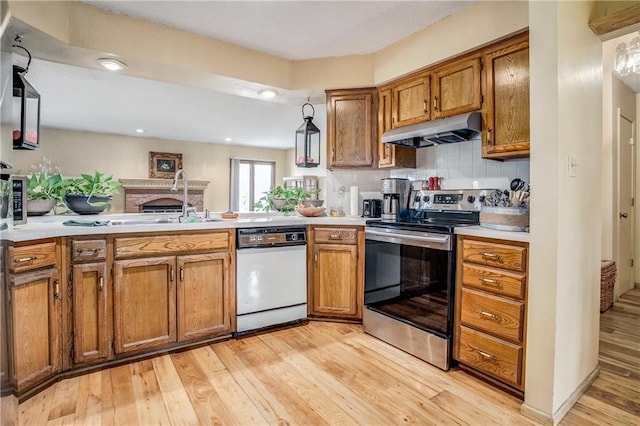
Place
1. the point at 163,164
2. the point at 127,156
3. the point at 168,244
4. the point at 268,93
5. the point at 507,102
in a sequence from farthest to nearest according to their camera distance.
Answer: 1. the point at 163,164
2. the point at 127,156
3. the point at 268,93
4. the point at 168,244
5. the point at 507,102

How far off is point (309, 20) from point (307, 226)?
1595 mm

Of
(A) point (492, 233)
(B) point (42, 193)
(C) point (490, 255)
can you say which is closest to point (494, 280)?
(C) point (490, 255)

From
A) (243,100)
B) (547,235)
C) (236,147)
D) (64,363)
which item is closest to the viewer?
(547,235)

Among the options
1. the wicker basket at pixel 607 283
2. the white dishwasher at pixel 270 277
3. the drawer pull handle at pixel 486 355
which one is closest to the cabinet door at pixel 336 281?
the white dishwasher at pixel 270 277

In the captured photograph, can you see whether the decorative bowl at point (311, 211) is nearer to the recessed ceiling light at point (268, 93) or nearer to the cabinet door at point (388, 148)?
the cabinet door at point (388, 148)

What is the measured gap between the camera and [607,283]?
10.5 ft

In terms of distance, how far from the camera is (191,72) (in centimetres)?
267

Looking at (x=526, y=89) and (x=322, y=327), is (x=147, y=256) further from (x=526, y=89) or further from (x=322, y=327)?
(x=526, y=89)

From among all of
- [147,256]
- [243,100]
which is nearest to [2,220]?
[147,256]

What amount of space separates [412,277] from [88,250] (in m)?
2.11

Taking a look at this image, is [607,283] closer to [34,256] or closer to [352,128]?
[352,128]

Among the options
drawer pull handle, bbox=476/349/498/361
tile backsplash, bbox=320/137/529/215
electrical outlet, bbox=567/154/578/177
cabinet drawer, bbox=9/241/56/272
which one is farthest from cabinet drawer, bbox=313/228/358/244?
cabinet drawer, bbox=9/241/56/272

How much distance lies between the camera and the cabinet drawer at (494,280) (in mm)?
1748

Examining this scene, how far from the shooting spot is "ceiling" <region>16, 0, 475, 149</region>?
2.27m
